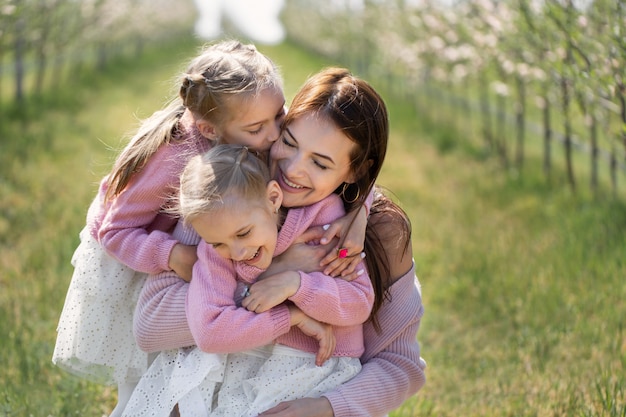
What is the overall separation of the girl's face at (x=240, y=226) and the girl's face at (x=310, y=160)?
91 millimetres

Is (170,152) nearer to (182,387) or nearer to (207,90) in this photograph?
(207,90)

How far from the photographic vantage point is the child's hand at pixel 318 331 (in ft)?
7.98

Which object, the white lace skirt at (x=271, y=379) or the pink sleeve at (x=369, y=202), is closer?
the white lace skirt at (x=271, y=379)

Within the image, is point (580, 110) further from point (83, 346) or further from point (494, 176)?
point (83, 346)

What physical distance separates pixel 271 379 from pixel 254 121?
0.79 meters

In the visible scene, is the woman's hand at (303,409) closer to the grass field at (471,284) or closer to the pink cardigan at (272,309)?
the pink cardigan at (272,309)

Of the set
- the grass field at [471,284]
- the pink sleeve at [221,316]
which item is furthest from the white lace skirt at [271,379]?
the grass field at [471,284]

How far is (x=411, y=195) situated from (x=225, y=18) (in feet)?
207

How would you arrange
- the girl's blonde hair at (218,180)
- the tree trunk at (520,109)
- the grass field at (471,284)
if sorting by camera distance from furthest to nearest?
the tree trunk at (520,109) → the grass field at (471,284) → the girl's blonde hair at (218,180)

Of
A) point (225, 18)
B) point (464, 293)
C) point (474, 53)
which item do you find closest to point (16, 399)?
point (464, 293)

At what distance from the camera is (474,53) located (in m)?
9.88

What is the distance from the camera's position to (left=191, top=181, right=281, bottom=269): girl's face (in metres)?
2.27

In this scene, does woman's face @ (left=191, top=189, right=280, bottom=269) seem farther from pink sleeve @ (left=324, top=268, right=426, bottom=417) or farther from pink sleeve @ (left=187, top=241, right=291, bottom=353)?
pink sleeve @ (left=324, top=268, right=426, bottom=417)

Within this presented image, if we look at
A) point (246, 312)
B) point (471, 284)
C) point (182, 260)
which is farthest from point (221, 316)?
point (471, 284)
